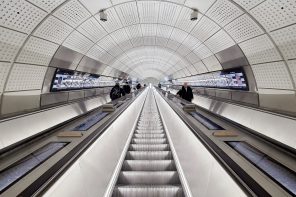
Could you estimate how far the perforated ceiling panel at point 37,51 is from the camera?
6128 mm

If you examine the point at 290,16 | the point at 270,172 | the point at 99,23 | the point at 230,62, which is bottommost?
the point at 270,172

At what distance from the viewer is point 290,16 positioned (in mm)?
4953

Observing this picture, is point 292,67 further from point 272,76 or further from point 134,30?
point 134,30

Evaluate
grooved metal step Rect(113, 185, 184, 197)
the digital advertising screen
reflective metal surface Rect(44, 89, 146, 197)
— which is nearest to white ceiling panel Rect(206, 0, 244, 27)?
reflective metal surface Rect(44, 89, 146, 197)

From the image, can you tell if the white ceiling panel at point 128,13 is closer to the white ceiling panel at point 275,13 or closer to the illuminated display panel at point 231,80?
the white ceiling panel at point 275,13

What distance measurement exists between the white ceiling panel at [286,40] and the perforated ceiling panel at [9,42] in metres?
7.86

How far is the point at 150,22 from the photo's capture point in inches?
415

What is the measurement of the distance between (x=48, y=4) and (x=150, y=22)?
6217 mm

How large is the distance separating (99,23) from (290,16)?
7.19 m

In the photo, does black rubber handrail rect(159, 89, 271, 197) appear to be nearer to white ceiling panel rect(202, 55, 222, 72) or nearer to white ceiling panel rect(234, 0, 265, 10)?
white ceiling panel rect(234, 0, 265, 10)

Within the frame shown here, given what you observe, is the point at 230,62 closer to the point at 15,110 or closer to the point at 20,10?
the point at 20,10

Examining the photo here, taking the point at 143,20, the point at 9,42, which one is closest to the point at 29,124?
the point at 9,42

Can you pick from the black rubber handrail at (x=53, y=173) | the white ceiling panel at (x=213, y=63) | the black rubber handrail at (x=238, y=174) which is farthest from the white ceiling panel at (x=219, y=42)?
the black rubber handrail at (x=53, y=173)

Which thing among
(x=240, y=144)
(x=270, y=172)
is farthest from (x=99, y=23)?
(x=270, y=172)
